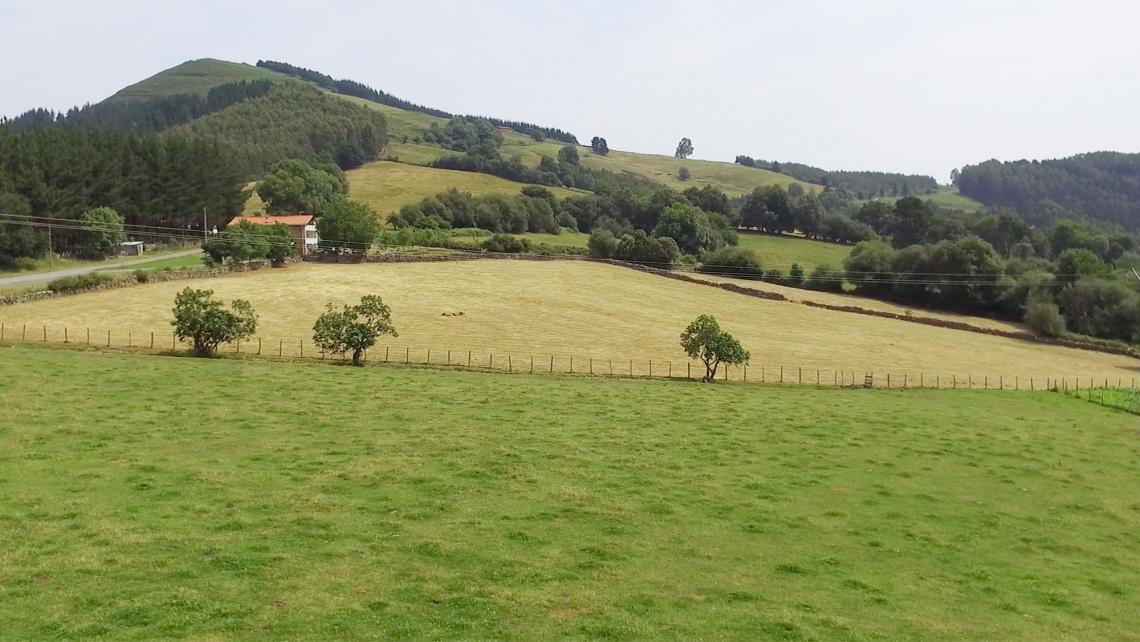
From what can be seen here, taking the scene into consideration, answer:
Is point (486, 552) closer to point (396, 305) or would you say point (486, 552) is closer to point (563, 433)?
point (563, 433)

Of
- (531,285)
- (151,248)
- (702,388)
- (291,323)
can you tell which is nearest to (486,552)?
(702,388)

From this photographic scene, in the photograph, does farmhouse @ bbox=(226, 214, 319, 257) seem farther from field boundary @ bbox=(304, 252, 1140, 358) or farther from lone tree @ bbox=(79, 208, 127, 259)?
lone tree @ bbox=(79, 208, 127, 259)

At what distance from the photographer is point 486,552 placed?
971 inches

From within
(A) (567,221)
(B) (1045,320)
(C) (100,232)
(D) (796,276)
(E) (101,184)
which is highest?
(A) (567,221)

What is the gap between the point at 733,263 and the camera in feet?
423

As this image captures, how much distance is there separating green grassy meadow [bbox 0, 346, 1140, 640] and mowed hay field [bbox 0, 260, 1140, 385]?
19.5 m

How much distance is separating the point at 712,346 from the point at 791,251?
107 metres

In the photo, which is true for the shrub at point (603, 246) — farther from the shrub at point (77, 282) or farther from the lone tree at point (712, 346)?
the shrub at point (77, 282)

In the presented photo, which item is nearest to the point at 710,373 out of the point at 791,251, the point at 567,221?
the point at 791,251

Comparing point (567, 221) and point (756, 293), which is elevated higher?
point (567, 221)

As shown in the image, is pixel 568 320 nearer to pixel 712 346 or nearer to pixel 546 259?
pixel 712 346

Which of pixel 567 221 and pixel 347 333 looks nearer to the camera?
pixel 347 333

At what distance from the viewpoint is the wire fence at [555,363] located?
198 ft

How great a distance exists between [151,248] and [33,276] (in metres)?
34.0
